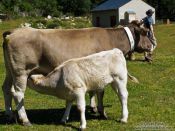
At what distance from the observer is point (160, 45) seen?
40031 millimetres

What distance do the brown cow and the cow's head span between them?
24 millimetres

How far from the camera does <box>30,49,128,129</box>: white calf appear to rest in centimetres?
1009

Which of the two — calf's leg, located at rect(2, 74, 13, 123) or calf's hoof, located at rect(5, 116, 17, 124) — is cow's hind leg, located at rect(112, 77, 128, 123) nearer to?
calf's hoof, located at rect(5, 116, 17, 124)

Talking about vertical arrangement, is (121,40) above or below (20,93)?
above

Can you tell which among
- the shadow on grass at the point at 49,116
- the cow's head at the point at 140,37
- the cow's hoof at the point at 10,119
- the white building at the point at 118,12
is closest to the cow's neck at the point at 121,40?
the cow's head at the point at 140,37

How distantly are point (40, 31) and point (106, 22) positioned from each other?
228 ft

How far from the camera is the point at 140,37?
11.6 meters

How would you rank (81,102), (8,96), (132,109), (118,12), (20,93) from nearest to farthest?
(81,102) < (20,93) < (8,96) < (132,109) < (118,12)

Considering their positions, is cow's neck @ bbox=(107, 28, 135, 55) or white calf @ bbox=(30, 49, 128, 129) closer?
white calf @ bbox=(30, 49, 128, 129)

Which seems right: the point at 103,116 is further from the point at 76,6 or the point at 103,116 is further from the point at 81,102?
the point at 76,6

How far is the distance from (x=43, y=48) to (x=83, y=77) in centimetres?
121

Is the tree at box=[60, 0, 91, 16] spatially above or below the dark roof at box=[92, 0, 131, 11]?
below

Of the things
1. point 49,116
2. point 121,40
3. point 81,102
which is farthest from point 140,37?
point 49,116

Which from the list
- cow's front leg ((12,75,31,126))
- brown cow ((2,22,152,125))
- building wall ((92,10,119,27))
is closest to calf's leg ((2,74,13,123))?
brown cow ((2,22,152,125))
